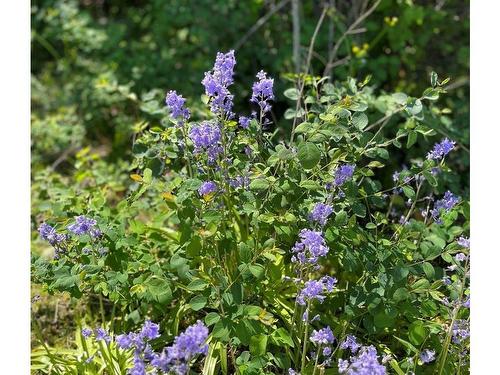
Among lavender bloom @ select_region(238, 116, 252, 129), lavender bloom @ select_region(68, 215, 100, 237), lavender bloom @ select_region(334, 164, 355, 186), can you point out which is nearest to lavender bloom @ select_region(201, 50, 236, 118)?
lavender bloom @ select_region(238, 116, 252, 129)

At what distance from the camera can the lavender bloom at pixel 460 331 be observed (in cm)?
229

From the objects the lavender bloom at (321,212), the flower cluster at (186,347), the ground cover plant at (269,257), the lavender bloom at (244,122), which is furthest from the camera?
the lavender bloom at (244,122)

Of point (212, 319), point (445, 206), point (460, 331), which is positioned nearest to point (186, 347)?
point (212, 319)

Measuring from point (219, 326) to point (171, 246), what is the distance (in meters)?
0.58

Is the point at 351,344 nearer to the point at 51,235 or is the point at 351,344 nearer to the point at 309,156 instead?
the point at 309,156

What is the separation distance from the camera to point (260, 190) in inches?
94.0

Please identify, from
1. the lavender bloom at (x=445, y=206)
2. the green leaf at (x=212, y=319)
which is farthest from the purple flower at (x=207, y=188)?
the lavender bloom at (x=445, y=206)

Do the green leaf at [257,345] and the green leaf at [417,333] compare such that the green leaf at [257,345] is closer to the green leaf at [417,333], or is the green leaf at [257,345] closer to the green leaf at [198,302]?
the green leaf at [198,302]

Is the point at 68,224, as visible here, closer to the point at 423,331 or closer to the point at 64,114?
the point at 423,331

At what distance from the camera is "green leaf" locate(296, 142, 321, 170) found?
217 centimetres

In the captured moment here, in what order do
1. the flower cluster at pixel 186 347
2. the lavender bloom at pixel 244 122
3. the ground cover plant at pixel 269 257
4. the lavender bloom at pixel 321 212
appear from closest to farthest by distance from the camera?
the flower cluster at pixel 186 347, the lavender bloom at pixel 321 212, the ground cover plant at pixel 269 257, the lavender bloom at pixel 244 122

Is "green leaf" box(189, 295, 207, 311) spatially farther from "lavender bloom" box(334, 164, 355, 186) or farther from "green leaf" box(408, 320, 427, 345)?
"green leaf" box(408, 320, 427, 345)
